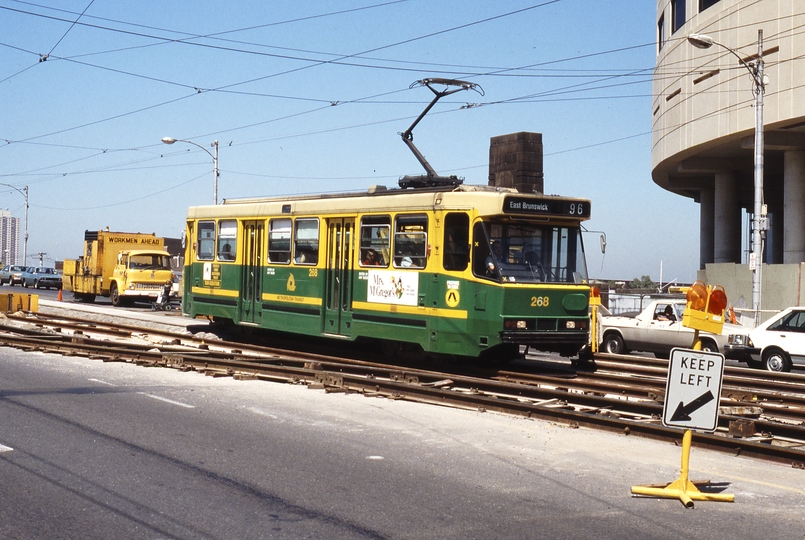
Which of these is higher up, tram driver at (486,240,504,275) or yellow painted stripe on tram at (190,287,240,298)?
tram driver at (486,240,504,275)

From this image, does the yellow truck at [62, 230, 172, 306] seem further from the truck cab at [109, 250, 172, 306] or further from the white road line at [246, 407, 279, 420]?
the white road line at [246, 407, 279, 420]

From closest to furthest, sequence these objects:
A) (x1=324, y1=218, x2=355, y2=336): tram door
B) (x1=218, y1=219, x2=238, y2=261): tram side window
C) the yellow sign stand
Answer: the yellow sign stand → (x1=324, y1=218, x2=355, y2=336): tram door → (x1=218, y1=219, x2=238, y2=261): tram side window

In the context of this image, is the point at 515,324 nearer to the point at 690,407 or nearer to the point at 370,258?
the point at 370,258

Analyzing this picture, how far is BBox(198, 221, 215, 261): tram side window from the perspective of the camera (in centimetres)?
2095

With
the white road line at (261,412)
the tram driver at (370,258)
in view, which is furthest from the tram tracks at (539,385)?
the white road line at (261,412)

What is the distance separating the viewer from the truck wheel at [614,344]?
21688mm

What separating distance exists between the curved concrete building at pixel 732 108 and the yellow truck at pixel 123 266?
71.0 feet

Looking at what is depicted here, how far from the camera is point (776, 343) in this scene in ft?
63.0

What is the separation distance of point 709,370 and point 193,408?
21.3ft

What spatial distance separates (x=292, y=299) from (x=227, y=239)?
2892mm

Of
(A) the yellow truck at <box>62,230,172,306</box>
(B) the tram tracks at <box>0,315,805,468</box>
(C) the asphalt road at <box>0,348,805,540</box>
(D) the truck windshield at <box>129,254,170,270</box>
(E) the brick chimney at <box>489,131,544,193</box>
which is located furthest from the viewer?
(A) the yellow truck at <box>62,230,172,306</box>

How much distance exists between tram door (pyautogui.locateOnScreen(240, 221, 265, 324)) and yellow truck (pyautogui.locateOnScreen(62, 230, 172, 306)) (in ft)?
62.2

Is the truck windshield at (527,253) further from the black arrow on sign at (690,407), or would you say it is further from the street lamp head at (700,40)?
the street lamp head at (700,40)

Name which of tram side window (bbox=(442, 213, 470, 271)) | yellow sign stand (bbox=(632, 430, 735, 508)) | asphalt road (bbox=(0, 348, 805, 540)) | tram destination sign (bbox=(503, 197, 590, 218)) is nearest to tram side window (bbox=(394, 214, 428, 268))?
tram side window (bbox=(442, 213, 470, 271))
